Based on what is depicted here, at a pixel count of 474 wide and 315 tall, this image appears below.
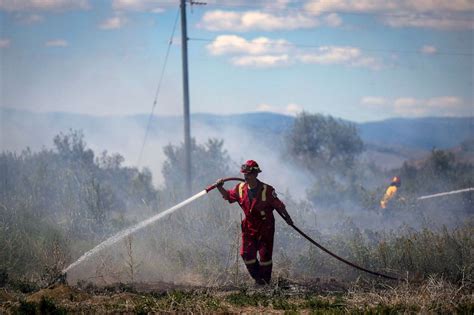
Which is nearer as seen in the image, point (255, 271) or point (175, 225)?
point (255, 271)

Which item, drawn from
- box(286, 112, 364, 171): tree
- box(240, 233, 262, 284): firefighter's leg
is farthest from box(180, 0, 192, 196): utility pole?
box(286, 112, 364, 171): tree

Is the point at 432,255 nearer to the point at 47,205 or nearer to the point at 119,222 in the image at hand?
the point at 119,222

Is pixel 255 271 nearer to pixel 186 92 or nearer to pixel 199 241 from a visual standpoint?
pixel 199 241

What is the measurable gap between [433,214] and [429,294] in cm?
1080

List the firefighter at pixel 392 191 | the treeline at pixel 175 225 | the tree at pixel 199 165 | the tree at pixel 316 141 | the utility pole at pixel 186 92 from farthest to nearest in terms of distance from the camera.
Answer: the tree at pixel 316 141
the tree at pixel 199 165
the firefighter at pixel 392 191
the utility pole at pixel 186 92
the treeline at pixel 175 225

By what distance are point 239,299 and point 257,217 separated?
1.50m

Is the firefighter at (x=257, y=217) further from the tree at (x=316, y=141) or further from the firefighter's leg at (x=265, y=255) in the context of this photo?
the tree at (x=316, y=141)

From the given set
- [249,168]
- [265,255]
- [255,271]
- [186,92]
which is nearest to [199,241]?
[255,271]

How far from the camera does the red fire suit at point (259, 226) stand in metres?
→ 9.90

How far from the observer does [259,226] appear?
392 inches

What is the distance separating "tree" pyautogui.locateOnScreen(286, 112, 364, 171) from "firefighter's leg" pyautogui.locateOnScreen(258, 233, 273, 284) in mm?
19023

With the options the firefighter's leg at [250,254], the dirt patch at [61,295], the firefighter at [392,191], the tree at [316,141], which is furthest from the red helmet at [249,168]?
the tree at [316,141]

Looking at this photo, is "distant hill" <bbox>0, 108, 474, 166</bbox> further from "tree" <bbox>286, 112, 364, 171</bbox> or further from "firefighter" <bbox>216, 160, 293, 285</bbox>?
"firefighter" <bbox>216, 160, 293, 285</bbox>

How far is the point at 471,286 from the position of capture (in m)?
9.73
